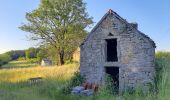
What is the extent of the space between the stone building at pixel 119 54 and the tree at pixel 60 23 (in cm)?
1922

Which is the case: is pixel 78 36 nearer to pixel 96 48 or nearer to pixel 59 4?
pixel 59 4

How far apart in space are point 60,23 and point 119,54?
2281cm

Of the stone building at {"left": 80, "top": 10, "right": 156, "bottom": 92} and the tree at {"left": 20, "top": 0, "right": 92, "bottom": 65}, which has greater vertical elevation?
the tree at {"left": 20, "top": 0, "right": 92, "bottom": 65}

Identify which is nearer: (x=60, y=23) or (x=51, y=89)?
(x=51, y=89)

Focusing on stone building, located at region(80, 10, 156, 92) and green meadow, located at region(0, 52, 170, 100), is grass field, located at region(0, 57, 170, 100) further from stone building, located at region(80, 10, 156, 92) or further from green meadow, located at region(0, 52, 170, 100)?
stone building, located at region(80, 10, 156, 92)

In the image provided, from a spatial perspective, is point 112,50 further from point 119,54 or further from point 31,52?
point 31,52

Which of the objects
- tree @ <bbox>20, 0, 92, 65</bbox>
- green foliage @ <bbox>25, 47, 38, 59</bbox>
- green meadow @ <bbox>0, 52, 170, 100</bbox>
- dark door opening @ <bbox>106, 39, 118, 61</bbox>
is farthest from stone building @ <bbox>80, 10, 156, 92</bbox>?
green foliage @ <bbox>25, 47, 38, 59</bbox>

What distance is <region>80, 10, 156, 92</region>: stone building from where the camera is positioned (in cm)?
1802

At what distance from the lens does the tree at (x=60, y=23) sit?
40812 millimetres

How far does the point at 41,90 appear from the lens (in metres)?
21.4

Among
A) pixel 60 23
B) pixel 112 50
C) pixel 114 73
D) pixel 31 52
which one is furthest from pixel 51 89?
pixel 31 52

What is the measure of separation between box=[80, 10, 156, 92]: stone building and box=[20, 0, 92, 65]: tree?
1922 cm

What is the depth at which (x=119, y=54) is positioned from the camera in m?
19.2

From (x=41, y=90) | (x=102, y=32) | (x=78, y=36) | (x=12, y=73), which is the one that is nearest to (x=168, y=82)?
(x=102, y=32)
